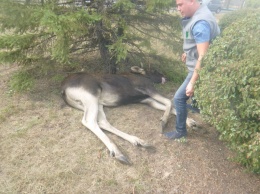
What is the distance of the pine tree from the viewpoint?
4.64 metres

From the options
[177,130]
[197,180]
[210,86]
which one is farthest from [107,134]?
[210,86]

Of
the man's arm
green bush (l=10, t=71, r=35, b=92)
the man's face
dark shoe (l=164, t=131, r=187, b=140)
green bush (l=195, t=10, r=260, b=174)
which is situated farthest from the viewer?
green bush (l=10, t=71, r=35, b=92)

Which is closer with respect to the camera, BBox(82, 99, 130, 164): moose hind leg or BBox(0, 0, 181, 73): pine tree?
BBox(82, 99, 130, 164): moose hind leg

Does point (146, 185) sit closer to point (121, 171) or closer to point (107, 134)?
point (121, 171)

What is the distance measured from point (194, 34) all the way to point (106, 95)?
2188 mm

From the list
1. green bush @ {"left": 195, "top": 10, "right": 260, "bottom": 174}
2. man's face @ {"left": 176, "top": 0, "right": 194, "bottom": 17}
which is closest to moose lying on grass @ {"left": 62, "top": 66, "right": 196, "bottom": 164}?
green bush @ {"left": 195, "top": 10, "right": 260, "bottom": 174}

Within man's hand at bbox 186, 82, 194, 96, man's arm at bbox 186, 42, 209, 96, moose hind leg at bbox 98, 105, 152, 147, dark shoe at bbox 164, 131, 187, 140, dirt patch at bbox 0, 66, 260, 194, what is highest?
man's arm at bbox 186, 42, 209, 96

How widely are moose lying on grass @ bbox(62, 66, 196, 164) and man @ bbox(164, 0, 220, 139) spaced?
103 cm

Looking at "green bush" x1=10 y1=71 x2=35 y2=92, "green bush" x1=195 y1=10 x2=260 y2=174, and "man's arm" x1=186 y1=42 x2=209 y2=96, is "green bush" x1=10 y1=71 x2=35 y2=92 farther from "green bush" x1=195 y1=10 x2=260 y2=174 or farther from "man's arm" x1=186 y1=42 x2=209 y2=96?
"green bush" x1=195 y1=10 x2=260 y2=174

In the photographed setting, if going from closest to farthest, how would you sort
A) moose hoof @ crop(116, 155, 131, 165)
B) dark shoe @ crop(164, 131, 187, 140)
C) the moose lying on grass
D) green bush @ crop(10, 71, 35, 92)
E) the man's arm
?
the man's arm
moose hoof @ crop(116, 155, 131, 165)
dark shoe @ crop(164, 131, 187, 140)
the moose lying on grass
green bush @ crop(10, 71, 35, 92)

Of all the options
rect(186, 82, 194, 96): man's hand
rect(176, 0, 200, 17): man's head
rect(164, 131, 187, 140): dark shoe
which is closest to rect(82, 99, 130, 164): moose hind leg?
rect(164, 131, 187, 140): dark shoe

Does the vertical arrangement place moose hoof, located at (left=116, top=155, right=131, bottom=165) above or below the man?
below

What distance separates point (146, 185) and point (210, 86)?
149cm

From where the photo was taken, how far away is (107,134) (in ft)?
15.4
